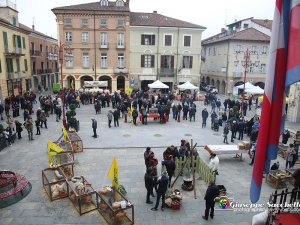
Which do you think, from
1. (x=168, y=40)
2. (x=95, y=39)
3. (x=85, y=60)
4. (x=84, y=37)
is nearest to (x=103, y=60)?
(x=85, y=60)

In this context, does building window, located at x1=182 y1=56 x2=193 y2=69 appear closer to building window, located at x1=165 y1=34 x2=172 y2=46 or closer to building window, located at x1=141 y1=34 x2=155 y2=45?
building window, located at x1=165 y1=34 x2=172 y2=46

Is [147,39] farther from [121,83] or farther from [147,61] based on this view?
[121,83]

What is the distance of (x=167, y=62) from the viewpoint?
38594 mm

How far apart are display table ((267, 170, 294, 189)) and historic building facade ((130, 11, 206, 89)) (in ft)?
95.5

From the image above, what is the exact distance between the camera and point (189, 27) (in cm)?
3759

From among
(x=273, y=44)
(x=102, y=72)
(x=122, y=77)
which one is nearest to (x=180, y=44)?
(x=122, y=77)

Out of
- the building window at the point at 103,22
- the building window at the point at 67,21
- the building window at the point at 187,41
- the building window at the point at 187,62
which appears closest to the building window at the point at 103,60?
the building window at the point at 103,22

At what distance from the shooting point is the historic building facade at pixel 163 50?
37375 millimetres

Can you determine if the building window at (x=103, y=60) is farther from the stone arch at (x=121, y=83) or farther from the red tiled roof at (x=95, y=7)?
the red tiled roof at (x=95, y=7)

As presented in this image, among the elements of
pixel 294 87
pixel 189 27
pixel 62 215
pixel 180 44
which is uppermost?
pixel 189 27

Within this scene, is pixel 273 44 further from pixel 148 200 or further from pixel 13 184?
pixel 13 184

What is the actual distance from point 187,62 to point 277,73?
36123mm

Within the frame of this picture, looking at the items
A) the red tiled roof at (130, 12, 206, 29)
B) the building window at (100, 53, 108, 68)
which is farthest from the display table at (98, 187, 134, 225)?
the red tiled roof at (130, 12, 206, 29)

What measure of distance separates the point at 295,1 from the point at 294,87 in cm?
2210
